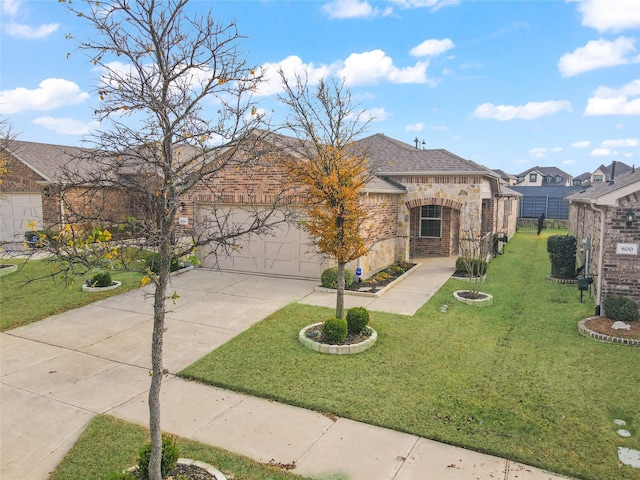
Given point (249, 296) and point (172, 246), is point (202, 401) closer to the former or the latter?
point (172, 246)

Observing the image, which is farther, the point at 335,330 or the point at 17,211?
the point at 17,211

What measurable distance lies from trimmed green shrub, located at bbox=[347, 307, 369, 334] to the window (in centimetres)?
1054

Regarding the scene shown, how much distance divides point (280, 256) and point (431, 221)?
741 cm

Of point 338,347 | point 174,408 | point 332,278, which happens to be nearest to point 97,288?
point 332,278

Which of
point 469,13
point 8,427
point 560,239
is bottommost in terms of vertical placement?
point 8,427

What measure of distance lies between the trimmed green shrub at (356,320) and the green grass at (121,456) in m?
4.13

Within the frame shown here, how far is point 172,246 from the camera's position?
14.8 ft

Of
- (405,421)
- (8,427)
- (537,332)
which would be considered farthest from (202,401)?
A: (537,332)

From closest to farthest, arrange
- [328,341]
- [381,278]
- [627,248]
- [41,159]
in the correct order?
[328,341] < [627,248] < [381,278] < [41,159]

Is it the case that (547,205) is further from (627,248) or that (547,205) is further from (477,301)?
(627,248)

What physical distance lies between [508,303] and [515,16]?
25.0 feet

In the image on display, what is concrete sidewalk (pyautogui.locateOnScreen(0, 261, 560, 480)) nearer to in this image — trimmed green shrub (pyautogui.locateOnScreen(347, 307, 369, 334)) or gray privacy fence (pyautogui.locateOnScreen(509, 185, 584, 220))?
trimmed green shrub (pyautogui.locateOnScreen(347, 307, 369, 334))

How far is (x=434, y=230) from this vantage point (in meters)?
18.8

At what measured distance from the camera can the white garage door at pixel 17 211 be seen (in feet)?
69.5
